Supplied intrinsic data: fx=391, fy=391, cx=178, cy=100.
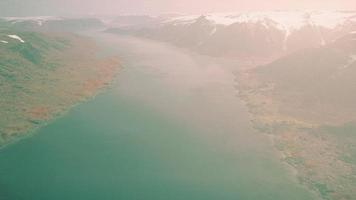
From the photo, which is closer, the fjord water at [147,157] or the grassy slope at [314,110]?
the fjord water at [147,157]

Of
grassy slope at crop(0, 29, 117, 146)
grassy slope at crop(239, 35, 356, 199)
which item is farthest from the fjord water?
grassy slope at crop(0, 29, 117, 146)

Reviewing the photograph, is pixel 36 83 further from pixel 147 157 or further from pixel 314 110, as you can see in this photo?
pixel 314 110

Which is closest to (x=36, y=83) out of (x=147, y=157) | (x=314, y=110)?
(x=147, y=157)

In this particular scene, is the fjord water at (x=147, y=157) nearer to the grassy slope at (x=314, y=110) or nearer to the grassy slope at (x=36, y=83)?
the grassy slope at (x=314, y=110)

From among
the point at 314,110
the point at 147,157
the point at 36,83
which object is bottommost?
the point at 147,157

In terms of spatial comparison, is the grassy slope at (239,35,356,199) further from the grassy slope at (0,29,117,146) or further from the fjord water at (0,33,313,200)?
the grassy slope at (0,29,117,146)

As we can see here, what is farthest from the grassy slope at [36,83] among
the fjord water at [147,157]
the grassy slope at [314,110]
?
the grassy slope at [314,110]

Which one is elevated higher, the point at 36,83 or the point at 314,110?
the point at 36,83
